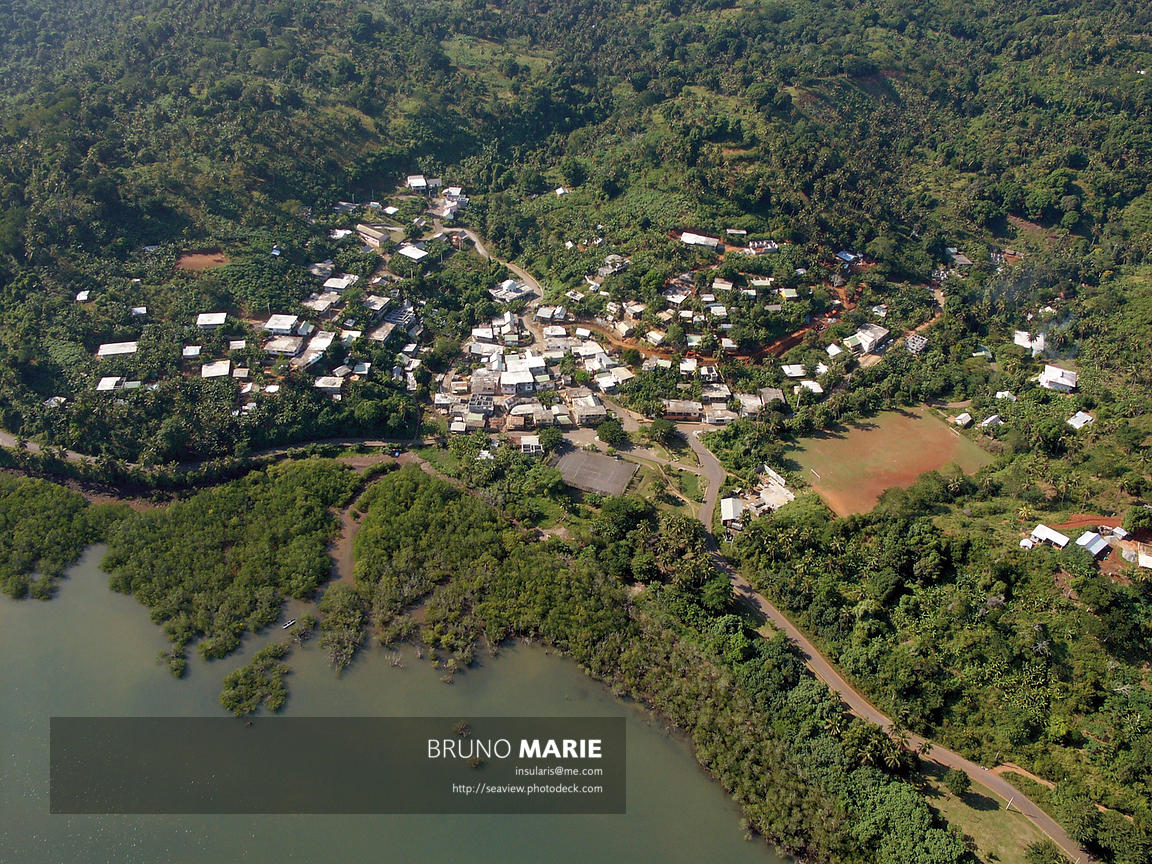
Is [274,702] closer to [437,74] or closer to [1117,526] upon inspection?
[1117,526]

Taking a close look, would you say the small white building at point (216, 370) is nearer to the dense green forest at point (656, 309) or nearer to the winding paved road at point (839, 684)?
the dense green forest at point (656, 309)

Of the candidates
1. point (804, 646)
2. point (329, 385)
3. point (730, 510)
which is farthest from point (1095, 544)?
point (329, 385)

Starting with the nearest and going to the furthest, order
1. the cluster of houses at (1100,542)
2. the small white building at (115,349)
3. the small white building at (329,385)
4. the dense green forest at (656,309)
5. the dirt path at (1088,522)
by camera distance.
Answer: the dense green forest at (656,309) < the cluster of houses at (1100,542) < the dirt path at (1088,522) < the small white building at (115,349) < the small white building at (329,385)

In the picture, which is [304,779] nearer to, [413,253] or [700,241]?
[413,253]

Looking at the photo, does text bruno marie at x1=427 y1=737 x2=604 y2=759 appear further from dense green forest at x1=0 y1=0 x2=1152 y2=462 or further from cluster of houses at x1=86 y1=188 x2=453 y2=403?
cluster of houses at x1=86 y1=188 x2=453 y2=403

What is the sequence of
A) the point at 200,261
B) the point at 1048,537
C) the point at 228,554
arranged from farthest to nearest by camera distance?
the point at 200,261 → the point at 228,554 → the point at 1048,537

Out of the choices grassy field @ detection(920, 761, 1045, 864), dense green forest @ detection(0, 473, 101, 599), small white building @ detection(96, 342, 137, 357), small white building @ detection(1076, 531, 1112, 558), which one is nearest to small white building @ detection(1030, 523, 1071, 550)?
small white building @ detection(1076, 531, 1112, 558)

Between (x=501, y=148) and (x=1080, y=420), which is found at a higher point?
(x=501, y=148)

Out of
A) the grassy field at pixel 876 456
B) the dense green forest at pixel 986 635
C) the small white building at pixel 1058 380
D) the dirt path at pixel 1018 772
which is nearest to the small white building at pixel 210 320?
the dense green forest at pixel 986 635
